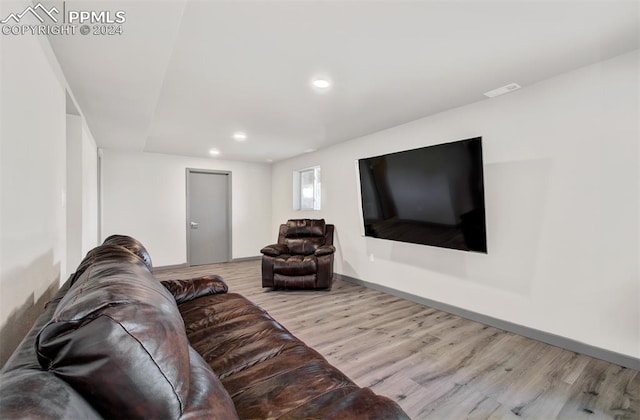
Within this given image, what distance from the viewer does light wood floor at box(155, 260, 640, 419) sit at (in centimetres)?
176

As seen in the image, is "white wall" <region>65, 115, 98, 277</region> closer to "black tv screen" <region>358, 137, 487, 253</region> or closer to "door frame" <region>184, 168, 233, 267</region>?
"door frame" <region>184, 168, 233, 267</region>

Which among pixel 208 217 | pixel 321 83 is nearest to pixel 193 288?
pixel 321 83

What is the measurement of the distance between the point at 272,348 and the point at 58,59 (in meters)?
2.33

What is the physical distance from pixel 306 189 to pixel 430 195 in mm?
3302

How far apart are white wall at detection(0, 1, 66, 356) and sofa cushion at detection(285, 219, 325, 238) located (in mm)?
3333

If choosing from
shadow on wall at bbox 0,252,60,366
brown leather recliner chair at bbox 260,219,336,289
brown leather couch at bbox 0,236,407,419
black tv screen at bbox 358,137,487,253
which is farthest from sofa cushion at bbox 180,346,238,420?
brown leather recliner chair at bbox 260,219,336,289

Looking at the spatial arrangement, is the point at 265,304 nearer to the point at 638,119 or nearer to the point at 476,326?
the point at 476,326

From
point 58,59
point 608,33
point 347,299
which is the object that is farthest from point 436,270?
point 58,59

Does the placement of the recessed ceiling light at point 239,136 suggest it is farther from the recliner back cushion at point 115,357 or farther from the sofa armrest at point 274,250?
the recliner back cushion at point 115,357

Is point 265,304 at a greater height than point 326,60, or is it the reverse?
point 326,60

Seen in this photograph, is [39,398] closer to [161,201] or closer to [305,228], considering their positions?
[305,228]

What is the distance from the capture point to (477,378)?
6.69 feet

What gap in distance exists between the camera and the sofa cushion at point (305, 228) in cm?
486

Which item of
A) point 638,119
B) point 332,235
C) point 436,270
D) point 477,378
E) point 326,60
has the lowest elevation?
point 477,378
